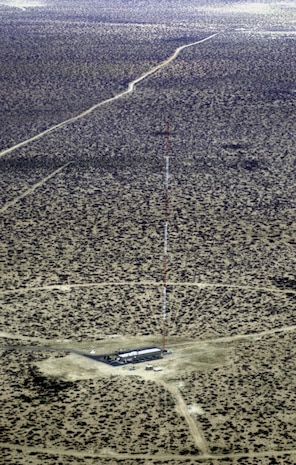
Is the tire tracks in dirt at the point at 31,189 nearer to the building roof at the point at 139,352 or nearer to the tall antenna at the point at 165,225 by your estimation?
the tall antenna at the point at 165,225

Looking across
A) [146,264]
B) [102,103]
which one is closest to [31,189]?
[146,264]

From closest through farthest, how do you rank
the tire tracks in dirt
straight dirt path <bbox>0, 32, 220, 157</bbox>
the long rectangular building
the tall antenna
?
the long rectangular building < the tall antenna < the tire tracks in dirt < straight dirt path <bbox>0, 32, 220, 157</bbox>

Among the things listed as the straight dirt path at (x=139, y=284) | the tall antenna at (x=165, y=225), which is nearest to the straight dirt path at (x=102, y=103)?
the tall antenna at (x=165, y=225)

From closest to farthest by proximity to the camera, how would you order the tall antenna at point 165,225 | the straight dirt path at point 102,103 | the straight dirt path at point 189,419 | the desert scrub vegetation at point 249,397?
the straight dirt path at point 189,419
the desert scrub vegetation at point 249,397
the tall antenna at point 165,225
the straight dirt path at point 102,103

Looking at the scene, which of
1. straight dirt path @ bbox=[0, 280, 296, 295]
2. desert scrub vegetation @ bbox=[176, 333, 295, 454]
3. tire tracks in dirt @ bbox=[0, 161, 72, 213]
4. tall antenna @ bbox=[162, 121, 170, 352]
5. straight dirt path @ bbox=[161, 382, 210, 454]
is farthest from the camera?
tire tracks in dirt @ bbox=[0, 161, 72, 213]

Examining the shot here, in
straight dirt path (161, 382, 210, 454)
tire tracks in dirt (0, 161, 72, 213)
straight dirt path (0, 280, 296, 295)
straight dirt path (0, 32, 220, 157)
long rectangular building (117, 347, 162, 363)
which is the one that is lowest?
straight dirt path (0, 32, 220, 157)

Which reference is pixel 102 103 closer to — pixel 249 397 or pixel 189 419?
pixel 249 397

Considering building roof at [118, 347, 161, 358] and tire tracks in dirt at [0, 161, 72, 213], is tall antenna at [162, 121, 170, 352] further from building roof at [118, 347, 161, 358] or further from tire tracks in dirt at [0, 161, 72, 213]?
tire tracks in dirt at [0, 161, 72, 213]

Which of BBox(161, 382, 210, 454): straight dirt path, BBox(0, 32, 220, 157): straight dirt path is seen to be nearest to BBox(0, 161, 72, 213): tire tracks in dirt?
BBox(0, 32, 220, 157): straight dirt path

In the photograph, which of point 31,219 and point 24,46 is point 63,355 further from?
point 24,46
